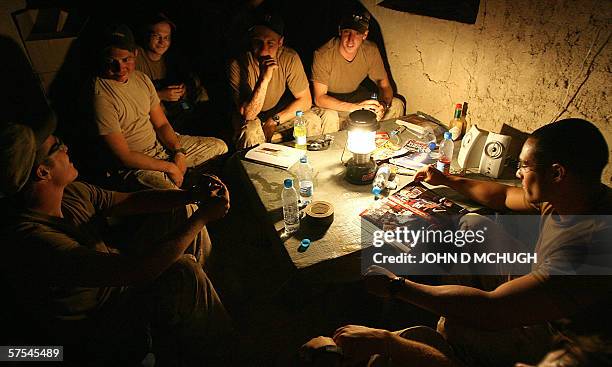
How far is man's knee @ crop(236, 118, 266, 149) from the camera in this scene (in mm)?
4340

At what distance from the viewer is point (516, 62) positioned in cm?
330

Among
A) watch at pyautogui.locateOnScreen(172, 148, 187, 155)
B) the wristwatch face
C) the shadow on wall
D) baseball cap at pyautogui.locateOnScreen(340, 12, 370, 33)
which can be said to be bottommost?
the wristwatch face

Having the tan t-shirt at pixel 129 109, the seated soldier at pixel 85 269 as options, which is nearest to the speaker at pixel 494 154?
the seated soldier at pixel 85 269

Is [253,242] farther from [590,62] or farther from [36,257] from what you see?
[590,62]

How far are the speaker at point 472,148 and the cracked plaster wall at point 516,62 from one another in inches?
23.9

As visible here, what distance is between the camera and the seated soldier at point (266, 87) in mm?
4363

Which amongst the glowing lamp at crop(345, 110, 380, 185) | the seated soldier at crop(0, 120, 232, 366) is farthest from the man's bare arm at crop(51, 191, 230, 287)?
the glowing lamp at crop(345, 110, 380, 185)

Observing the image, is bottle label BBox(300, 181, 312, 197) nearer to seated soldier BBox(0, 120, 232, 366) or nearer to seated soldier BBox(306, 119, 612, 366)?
seated soldier BBox(0, 120, 232, 366)

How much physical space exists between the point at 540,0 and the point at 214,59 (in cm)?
444

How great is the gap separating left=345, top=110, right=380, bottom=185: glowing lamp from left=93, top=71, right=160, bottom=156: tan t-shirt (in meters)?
2.30

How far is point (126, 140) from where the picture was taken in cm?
376

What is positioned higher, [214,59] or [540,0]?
[540,0]

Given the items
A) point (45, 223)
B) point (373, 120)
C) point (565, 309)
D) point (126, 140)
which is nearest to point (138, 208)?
point (45, 223)

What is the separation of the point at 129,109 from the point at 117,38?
26.6 inches
